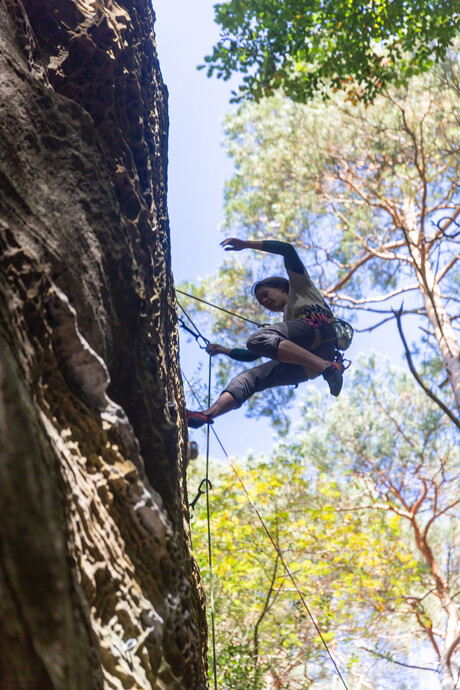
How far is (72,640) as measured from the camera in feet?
3.56

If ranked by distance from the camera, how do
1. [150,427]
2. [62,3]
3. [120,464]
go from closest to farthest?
[120,464] < [150,427] < [62,3]

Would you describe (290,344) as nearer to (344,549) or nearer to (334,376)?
(334,376)

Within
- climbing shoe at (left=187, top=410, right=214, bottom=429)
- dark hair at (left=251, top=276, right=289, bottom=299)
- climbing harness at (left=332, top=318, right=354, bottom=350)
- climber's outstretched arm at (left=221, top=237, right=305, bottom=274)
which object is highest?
dark hair at (left=251, top=276, right=289, bottom=299)

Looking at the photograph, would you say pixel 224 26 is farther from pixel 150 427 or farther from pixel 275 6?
pixel 150 427

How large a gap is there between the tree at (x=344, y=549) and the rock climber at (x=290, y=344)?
3.05 metres

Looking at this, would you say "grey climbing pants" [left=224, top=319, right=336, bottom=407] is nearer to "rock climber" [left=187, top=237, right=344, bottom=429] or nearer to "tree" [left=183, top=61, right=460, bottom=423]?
"rock climber" [left=187, top=237, right=344, bottom=429]

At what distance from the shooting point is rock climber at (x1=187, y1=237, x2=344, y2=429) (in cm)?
372

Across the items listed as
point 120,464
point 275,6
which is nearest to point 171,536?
point 120,464

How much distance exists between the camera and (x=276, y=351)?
3.71 m

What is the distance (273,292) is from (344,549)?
595 cm

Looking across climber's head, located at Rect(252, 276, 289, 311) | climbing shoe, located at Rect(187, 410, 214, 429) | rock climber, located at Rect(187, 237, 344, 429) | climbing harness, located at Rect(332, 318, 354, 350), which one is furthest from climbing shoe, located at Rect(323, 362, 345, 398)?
climbing shoe, located at Rect(187, 410, 214, 429)

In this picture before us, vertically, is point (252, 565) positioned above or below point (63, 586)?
above

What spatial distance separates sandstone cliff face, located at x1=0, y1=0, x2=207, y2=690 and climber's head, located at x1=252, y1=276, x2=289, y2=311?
180cm

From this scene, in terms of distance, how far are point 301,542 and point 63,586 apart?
23.3ft
